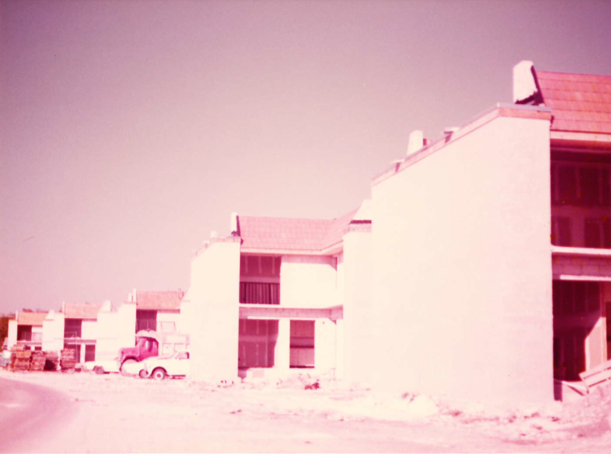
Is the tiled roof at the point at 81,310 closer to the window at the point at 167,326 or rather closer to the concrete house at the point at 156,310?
the concrete house at the point at 156,310

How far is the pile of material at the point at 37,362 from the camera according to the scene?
190 ft

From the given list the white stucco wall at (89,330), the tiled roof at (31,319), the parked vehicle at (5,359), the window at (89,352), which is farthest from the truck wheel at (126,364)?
the tiled roof at (31,319)

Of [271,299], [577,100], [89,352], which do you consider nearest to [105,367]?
[271,299]

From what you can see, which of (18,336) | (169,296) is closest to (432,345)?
(169,296)

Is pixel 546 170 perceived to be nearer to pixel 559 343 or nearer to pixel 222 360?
pixel 559 343

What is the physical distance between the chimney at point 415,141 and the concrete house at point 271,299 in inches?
339

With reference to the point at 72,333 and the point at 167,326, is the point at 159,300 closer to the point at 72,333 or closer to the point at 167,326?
the point at 167,326

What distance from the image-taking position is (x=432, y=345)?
79.5 feet

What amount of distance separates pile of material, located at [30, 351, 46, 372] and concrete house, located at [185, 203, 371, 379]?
65.1 feet

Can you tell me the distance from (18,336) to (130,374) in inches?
2201

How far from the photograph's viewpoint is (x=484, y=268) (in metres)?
20.8

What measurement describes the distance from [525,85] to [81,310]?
227 feet

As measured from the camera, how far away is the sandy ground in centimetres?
1445

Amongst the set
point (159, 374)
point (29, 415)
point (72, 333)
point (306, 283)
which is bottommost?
point (159, 374)
